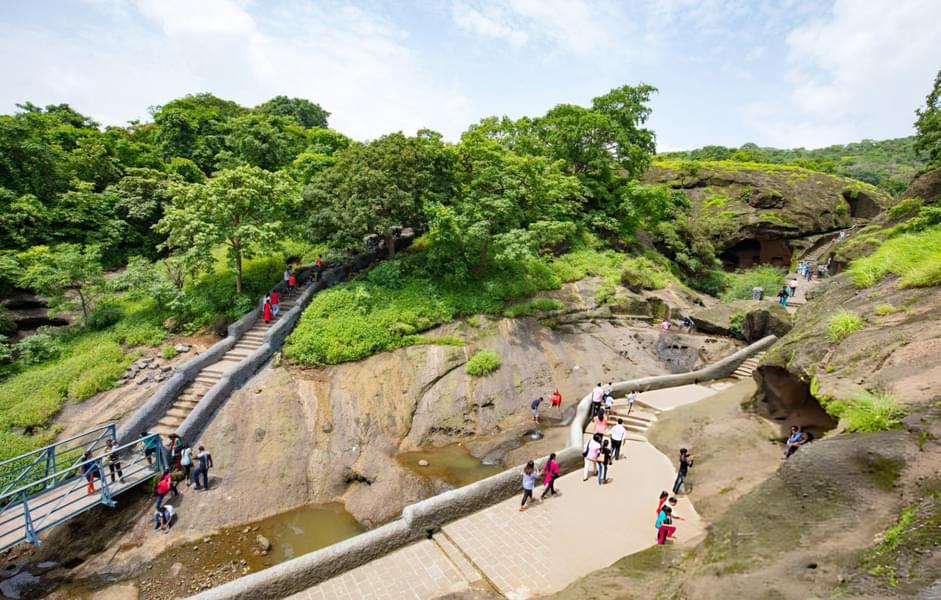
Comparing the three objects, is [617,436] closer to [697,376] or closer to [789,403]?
[789,403]

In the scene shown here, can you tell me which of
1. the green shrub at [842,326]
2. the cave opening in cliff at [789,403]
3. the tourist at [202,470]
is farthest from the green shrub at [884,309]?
the tourist at [202,470]

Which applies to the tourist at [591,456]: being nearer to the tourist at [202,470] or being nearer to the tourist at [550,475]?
the tourist at [550,475]

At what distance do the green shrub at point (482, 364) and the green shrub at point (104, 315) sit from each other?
653 inches

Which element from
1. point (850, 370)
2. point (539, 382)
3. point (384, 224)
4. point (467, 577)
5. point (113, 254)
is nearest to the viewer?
point (850, 370)

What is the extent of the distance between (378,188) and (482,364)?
410 inches

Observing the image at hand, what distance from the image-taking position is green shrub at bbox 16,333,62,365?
17.7 m

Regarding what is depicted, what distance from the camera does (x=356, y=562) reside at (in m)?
10.4

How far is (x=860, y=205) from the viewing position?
41938 millimetres

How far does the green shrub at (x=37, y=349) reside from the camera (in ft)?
58.0

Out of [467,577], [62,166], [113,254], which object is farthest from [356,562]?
[62,166]

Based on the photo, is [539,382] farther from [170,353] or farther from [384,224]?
[170,353]

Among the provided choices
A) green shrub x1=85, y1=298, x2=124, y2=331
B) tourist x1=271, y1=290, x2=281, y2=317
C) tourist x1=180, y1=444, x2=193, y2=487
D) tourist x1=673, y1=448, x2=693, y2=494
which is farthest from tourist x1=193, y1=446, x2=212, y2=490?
tourist x1=673, y1=448, x2=693, y2=494

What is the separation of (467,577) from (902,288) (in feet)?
41.9

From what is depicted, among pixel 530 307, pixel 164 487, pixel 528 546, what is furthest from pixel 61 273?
pixel 528 546
